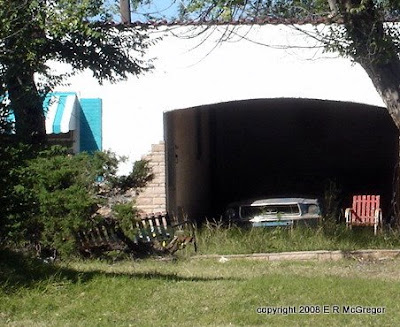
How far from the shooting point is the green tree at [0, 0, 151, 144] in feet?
36.8

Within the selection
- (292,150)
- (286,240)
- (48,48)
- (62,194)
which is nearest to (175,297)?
(62,194)

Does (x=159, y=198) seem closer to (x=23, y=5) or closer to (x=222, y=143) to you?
(x=23, y=5)

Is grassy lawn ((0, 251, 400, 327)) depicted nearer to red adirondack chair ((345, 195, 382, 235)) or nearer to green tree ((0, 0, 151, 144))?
green tree ((0, 0, 151, 144))

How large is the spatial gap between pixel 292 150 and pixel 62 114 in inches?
365

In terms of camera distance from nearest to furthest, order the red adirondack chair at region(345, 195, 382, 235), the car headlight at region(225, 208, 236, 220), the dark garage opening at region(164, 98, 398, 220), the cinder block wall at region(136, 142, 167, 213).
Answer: the car headlight at region(225, 208, 236, 220) < the cinder block wall at region(136, 142, 167, 213) < the red adirondack chair at region(345, 195, 382, 235) < the dark garage opening at region(164, 98, 398, 220)

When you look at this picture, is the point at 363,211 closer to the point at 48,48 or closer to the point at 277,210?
the point at 277,210

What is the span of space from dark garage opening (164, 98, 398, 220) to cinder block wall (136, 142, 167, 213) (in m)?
6.01

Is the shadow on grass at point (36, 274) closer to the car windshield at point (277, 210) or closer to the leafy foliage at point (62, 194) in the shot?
the leafy foliage at point (62, 194)

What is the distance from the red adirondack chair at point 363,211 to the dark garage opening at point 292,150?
4.82 metres

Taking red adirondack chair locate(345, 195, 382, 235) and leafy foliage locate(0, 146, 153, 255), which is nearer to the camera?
leafy foliage locate(0, 146, 153, 255)

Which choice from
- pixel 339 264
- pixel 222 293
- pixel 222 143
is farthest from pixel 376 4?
pixel 222 143

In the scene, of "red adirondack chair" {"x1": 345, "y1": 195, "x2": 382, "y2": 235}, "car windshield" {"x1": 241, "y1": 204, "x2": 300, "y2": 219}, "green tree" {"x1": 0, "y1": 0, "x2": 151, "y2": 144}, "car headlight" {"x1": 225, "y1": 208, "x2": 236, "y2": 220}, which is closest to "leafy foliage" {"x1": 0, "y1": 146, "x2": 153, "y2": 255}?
"green tree" {"x1": 0, "y1": 0, "x2": 151, "y2": 144}

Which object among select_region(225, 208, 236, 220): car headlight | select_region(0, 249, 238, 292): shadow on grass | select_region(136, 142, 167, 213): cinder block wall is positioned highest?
select_region(136, 142, 167, 213): cinder block wall

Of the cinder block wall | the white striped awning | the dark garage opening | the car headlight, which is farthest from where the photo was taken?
the dark garage opening
